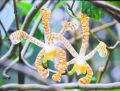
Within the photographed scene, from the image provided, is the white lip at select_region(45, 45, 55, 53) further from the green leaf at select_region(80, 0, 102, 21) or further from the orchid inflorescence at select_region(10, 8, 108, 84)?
the green leaf at select_region(80, 0, 102, 21)

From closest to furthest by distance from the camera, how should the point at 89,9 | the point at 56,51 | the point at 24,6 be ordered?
the point at 56,51 → the point at 89,9 → the point at 24,6

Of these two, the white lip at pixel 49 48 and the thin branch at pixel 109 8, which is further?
the thin branch at pixel 109 8

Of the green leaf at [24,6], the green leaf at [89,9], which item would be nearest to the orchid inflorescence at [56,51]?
the green leaf at [89,9]

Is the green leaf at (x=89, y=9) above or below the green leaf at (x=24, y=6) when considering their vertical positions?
above

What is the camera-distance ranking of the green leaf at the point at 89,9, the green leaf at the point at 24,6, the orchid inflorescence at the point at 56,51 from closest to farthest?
the orchid inflorescence at the point at 56,51, the green leaf at the point at 89,9, the green leaf at the point at 24,6

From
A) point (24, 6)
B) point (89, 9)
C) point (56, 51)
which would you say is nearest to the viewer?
point (56, 51)

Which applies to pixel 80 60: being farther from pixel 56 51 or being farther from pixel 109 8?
pixel 109 8

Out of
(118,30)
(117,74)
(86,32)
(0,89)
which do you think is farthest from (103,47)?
(117,74)

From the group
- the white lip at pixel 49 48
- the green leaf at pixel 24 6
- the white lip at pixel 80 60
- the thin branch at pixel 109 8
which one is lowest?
the green leaf at pixel 24 6

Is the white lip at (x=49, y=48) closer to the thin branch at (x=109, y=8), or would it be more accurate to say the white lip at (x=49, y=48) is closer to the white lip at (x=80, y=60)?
the white lip at (x=80, y=60)

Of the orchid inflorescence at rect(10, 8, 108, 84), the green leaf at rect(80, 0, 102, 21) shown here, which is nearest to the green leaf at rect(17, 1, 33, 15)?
the green leaf at rect(80, 0, 102, 21)

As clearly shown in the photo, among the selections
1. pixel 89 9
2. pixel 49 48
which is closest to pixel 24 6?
pixel 89 9

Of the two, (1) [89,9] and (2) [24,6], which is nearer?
(1) [89,9]
